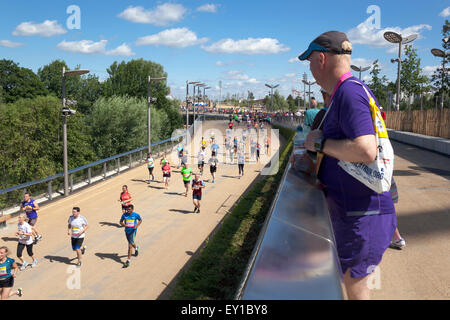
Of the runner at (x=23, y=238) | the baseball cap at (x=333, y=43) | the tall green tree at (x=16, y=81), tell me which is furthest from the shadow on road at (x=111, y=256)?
the tall green tree at (x=16, y=81)

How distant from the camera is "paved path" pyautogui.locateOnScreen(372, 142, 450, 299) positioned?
4289 mm

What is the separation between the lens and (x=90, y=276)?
10562 mm

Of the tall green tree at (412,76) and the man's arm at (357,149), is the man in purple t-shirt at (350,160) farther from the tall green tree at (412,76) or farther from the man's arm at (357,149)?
the tall green tree at (412,76)

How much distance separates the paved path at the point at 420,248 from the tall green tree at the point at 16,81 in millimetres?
68128

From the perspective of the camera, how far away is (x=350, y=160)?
Result: 1.51 meters

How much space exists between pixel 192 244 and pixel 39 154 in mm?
30449

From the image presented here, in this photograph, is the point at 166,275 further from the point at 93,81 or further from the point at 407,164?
the point at 93,81

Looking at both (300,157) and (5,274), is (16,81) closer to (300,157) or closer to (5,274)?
(5,274)

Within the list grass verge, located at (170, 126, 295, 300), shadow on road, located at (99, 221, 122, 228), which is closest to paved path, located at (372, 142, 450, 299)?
grass verge, located at (170, 126, 295, 300)

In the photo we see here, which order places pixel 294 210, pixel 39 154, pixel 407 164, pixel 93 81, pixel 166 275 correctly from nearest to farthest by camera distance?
pixel 294 210, pixel 166 275, pixel 407 164, pixel 39 154, pixel 93 81
